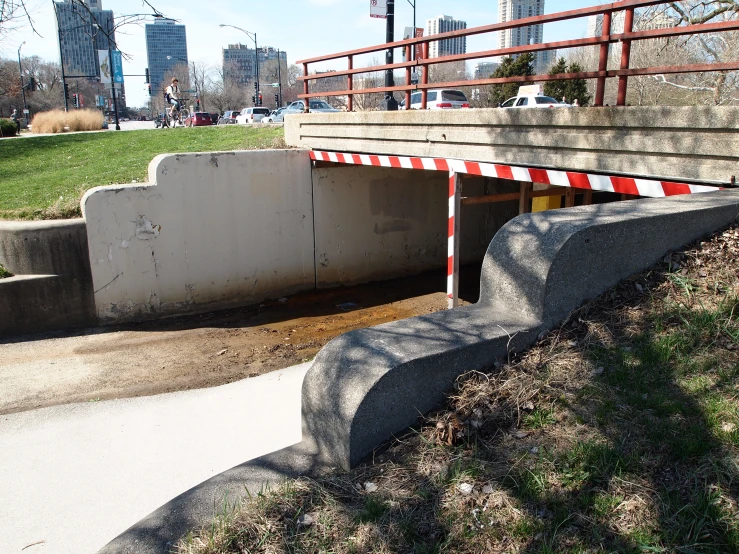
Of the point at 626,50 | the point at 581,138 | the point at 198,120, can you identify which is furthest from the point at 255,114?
the point at 626,50

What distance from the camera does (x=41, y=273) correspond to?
970cm

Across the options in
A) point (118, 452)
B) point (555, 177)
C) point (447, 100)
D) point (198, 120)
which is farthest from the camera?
point (198, 120)

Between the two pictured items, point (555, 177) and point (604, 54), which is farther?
point (555, 177)

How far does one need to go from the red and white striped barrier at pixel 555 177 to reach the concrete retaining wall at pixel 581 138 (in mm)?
83

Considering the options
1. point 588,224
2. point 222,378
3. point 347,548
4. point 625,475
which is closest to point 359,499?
point 347,548

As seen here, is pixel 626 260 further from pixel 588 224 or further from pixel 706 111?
pixel 706 111

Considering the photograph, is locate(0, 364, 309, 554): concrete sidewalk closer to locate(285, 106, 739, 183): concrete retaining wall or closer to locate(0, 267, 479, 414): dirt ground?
locate(0, 267, 479, 414): dirt ground

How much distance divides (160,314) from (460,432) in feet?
28.6

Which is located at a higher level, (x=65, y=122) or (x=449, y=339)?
(x=65, y=122)

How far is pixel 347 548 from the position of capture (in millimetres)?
2609

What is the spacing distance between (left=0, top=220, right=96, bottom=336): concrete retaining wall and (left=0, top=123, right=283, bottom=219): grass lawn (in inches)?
24.6

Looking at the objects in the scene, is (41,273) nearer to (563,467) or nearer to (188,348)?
(188,348)

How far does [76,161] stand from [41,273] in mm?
6726

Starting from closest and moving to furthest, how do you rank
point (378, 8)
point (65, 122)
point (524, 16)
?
1. point (378, 8)
2. point (524, 16)
3. point (65, 122)
